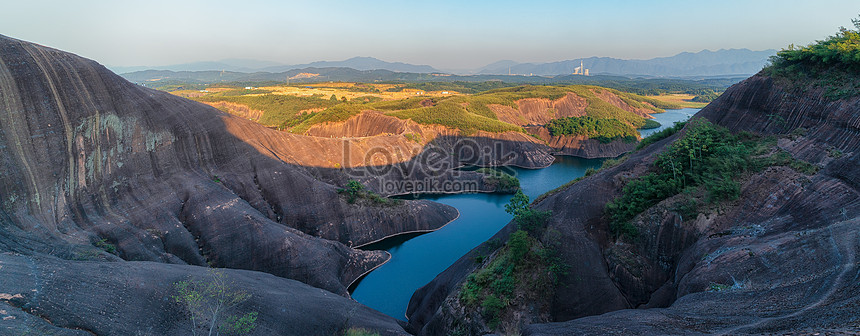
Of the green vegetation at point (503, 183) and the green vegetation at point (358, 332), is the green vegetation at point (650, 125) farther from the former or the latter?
the green vegetation at point (358, 332)

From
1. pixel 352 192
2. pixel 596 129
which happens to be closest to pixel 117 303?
pixel 352 192

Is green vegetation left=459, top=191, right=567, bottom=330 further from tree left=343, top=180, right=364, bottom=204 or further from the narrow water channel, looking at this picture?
tree left=343, top=180, right=364, bottom=204

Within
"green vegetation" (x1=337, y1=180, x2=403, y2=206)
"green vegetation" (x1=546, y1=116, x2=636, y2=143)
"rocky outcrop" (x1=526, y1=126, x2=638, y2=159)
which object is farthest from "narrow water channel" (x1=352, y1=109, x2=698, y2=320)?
"green vegetation" (x1=546, y1=116, x2=636, y2=143)

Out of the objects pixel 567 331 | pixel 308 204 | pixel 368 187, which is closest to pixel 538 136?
pixel 368 187

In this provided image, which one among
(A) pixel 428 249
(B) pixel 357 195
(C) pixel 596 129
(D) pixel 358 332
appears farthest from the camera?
(C) pixel 596 129

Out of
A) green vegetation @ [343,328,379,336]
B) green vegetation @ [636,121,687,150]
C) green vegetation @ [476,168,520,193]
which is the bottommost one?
green vegetation @ [476,168,520,193]

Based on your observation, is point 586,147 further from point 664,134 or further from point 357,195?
point 357,195
